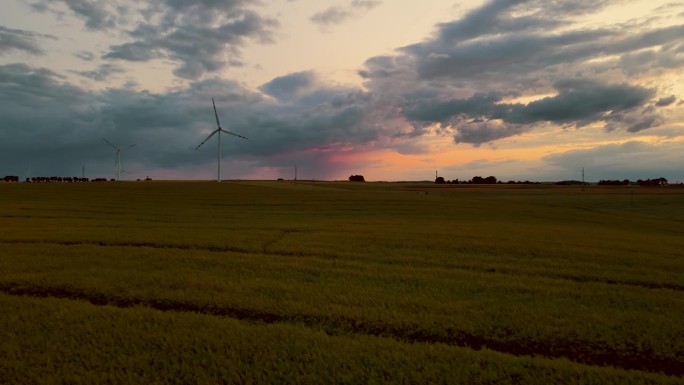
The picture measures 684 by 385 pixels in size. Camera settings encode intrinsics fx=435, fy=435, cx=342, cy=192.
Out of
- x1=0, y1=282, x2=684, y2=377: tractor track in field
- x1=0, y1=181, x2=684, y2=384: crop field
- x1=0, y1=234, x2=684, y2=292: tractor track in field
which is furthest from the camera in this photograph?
x1=0, y1=234, x2=684, y2=292: tractor track in field

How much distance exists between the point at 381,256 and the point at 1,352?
35.0ft

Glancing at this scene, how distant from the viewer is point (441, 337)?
7902 millimetres

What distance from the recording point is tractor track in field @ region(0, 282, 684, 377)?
7207mm

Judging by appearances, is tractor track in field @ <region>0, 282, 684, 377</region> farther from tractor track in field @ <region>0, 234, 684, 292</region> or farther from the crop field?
tractor track in field @ <region>0, 234, 684, 292</region>

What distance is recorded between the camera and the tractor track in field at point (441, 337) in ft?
23.6

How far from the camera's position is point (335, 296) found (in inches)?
Result: 390

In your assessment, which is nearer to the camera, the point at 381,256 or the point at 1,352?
the point at 1,352

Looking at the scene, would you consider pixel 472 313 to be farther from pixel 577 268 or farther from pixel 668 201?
pixel 668 201

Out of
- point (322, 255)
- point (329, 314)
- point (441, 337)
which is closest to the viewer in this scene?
point (441, 337)

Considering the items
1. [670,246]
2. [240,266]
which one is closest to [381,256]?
[240,266]

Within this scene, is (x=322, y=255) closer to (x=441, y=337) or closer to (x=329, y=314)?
(x=329, y=314)

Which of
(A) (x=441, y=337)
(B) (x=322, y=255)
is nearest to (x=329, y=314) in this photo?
(A) (x=441, y=337)

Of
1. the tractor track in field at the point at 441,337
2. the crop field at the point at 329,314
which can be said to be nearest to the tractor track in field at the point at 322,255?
the crop field at the point at 329,314

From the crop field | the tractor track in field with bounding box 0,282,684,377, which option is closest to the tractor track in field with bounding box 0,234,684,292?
the crop field
